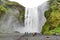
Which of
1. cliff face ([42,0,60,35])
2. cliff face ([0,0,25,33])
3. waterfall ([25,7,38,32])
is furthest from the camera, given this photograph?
waterfall ([25,7,38,32])

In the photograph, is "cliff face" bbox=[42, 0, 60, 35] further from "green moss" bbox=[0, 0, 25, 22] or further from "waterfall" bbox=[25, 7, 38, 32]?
"green moss" bbox=[0, 0, 25, 22]

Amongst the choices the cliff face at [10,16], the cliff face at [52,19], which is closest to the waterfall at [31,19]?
the cliff face at [10,16]

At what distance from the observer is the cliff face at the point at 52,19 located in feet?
50.5

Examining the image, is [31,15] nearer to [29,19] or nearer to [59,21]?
[29,19]

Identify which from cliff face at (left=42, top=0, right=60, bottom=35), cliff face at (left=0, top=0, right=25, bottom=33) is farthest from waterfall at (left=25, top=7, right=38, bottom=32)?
cliff face at (left=42, top=0, right=60, bottom=35)

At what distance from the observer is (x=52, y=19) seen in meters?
15.6

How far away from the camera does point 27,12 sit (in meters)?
16.8

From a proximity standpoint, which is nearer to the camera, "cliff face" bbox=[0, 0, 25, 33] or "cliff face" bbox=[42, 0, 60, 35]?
"cliff face" bbox=[42, 0, 60, 35]

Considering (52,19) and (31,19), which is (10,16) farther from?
(52,19)

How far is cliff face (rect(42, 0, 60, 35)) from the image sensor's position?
1538cm

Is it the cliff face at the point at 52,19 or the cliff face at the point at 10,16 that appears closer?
the cliff face at the point at 52,19

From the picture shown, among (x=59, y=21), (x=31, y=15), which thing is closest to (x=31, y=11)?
(x=31, y=15)

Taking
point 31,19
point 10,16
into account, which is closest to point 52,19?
point 31,19

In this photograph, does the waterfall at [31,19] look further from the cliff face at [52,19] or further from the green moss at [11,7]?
the cliff face at [52,19]
